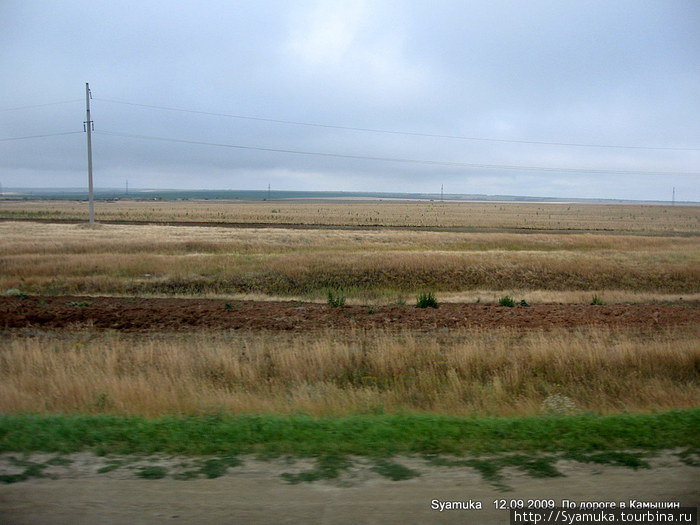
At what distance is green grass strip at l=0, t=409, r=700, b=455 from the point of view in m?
6.53

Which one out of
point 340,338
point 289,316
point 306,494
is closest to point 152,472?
point 306,494

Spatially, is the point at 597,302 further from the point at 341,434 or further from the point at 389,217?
the point at 389,217

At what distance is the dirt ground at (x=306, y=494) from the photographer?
5.07 meters

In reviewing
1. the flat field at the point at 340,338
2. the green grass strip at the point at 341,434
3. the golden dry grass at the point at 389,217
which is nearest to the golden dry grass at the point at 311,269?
the flat field at the point at 340,338

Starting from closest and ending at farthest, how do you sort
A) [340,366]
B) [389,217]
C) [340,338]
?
[340,366]
[340,338]
[389,217]

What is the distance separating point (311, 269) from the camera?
30.8 m

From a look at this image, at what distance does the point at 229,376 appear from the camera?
10945mm

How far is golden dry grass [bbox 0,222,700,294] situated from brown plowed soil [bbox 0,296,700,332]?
271 inches

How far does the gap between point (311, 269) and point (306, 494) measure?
25.4 m

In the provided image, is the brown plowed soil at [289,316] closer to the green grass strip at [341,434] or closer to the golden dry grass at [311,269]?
the golden dry grass at [311,269]

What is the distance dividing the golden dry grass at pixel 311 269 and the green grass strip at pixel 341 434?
19.6 meters

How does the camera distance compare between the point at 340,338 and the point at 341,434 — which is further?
the point at 340,338

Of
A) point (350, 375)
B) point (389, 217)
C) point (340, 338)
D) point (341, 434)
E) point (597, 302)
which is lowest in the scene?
point (597, 302)

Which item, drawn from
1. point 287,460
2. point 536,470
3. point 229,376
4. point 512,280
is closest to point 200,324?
point 229,376
